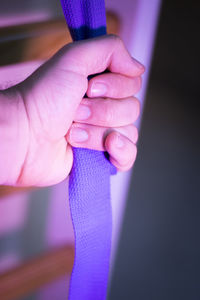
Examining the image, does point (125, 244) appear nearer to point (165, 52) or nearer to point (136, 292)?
point (136, 292)

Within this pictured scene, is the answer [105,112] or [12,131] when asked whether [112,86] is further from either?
[12,131]

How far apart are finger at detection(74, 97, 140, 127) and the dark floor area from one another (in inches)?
23.6

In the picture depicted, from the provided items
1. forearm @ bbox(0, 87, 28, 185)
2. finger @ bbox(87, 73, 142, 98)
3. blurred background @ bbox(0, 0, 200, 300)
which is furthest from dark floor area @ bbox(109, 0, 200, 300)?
forearm @ bbox(0, 87, 28, 185)

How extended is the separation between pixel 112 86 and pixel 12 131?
0.14m

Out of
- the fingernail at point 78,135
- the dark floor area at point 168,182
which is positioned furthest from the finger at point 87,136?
the dark floor area at point 168,182

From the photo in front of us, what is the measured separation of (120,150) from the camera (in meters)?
0.53

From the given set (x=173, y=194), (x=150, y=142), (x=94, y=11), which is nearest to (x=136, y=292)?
(x=173, y=194)

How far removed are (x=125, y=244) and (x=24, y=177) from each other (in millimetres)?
710

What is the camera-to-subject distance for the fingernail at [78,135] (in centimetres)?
51

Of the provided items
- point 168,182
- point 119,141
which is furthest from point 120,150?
point 168,182

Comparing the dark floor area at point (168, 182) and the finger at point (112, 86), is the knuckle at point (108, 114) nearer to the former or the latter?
the finger at point (112, 86)

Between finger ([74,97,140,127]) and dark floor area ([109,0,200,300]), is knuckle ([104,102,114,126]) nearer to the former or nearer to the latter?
finger ([74,97,140,127])

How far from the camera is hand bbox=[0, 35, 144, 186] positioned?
48 centimetres

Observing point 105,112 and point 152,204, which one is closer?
point 105,112
